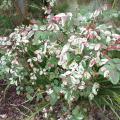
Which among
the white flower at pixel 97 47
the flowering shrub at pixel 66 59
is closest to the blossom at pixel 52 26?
the flowering shrub at pixel 66 59

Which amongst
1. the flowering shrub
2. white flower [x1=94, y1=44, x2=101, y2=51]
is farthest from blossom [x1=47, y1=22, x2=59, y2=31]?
white flower [x1=94, y1=44, x2=101, y2=51]

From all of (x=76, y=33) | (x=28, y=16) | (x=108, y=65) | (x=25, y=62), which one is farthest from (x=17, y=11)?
(x=108, y=65)

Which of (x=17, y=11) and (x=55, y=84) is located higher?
(x=17, y=11)

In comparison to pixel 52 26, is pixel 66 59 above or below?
below

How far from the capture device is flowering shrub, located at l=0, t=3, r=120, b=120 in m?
2.00

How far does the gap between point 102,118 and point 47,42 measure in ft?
2.15

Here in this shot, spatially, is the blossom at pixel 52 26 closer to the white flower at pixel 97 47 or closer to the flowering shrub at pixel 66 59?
the flowering shrub at pixel 66 59

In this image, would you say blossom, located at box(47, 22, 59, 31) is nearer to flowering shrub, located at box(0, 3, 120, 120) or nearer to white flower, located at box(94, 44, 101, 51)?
flowering shrub, located at box(0, 3, 120, 120)

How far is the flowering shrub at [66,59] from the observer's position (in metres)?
2.00

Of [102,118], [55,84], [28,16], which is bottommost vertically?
[102,118]

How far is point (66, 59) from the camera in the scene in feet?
6.67

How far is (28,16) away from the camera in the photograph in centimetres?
326

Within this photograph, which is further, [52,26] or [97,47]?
[52,26]

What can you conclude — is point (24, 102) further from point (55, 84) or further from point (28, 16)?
point (28, 16)
